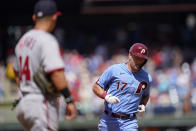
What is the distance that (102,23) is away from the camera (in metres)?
17.8

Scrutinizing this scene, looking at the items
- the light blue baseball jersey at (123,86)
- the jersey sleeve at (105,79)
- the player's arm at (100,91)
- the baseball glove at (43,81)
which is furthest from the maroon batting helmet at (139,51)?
the baseball glove at (43,81)

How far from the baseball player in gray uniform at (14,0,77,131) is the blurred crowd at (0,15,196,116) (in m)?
6.63

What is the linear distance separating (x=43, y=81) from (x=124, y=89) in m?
1.21

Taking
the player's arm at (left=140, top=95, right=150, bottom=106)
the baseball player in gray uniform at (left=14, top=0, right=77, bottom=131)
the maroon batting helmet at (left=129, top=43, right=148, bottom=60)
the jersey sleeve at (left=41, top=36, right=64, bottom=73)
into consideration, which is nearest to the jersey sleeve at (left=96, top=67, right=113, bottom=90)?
the maroon batting helmet at (left=129, top=43, right=148, bottom=60)

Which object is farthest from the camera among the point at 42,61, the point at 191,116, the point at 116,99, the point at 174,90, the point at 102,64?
the point at 102,64

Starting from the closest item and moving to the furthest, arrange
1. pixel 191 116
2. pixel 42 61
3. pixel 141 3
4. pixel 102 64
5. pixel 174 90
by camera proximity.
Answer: pixel 42 61 < pixel 191 116 < pixel 174 90 < pixel 102 64 < pixel 141 3

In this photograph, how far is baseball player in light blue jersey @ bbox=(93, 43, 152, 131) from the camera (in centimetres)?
519

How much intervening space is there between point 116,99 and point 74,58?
9.03 meters

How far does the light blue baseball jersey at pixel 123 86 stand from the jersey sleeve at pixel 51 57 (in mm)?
1039

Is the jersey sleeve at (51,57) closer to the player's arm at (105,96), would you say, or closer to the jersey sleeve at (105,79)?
the player's arm at (105,96)

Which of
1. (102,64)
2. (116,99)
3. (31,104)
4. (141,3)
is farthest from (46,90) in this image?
(141,3)

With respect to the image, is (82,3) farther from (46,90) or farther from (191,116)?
(46,90)

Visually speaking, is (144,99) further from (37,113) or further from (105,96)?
(37,113)

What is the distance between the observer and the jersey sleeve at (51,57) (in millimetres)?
A: 4230
